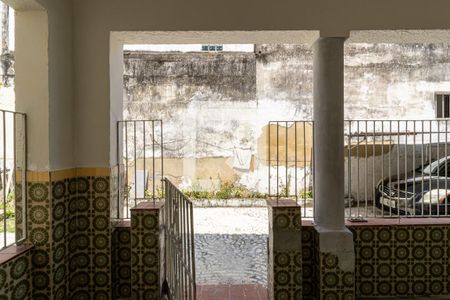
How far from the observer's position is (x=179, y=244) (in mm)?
3242

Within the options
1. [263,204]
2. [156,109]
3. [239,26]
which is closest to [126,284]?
[239,26]

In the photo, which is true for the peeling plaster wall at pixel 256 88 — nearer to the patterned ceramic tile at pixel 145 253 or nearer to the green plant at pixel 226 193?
the green plant at pixel 226 193

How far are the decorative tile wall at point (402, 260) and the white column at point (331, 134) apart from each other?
1.27 ft

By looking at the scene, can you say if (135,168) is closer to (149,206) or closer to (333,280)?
(149,206)

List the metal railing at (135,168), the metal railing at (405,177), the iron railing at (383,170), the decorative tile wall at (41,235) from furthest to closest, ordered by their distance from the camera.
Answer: the iron railing at (383,170) → the metal railing at (405,177) → the metal railing at (135,168) → the decorative tile wall at (41,235)

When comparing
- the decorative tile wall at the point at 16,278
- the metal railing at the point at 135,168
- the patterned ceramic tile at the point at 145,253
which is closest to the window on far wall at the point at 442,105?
the metal railing at the point at 135,168

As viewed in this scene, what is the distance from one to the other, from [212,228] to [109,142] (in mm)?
3874

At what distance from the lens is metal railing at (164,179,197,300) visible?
9.38 feet

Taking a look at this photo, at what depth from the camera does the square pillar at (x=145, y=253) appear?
12.6ft

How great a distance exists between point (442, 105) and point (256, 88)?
17.2ft

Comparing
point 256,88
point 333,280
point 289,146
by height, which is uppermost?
point 256,88

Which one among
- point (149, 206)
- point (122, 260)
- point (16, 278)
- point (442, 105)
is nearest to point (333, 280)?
point (149, 206)

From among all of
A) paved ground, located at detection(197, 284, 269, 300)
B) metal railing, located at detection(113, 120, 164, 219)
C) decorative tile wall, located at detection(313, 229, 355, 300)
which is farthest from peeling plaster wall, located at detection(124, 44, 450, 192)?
decorative tile wall, located at detection(313, 229, 355, 300)

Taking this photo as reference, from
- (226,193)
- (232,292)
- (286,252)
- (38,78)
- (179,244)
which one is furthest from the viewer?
(226,193)
